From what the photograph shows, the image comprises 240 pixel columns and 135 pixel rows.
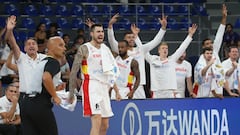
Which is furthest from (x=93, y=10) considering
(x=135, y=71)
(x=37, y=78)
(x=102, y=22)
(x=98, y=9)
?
(x=37, y=78)

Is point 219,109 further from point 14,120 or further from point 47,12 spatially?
point 47,12

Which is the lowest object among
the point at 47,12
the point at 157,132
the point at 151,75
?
the point at 157,132

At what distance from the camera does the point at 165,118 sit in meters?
15.7

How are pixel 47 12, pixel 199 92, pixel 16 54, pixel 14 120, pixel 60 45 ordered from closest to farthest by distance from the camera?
pixel 60 45, pixel 16 54, pixel 14 120, pixel 199 92, pixel 47 12

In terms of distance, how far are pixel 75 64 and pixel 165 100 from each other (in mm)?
3420

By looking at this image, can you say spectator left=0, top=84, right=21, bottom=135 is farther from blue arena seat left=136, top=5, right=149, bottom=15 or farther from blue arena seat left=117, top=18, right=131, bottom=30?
blue arena seat left=136, top=5, right=149, bottom=15

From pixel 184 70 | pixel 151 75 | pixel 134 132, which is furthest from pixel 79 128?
pixel 184 70

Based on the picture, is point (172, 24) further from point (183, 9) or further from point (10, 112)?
point (10, 112)

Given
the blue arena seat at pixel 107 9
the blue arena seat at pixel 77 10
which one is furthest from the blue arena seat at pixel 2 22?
the blue arena seat at pixel 107 9

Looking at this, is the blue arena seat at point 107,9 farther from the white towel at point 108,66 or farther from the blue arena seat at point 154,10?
the white towel at point 108,66

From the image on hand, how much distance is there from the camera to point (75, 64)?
42.0ft

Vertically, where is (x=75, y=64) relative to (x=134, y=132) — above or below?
above

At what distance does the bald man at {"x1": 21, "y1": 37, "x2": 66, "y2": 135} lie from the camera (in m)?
10.8

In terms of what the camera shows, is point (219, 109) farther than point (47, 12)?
No
